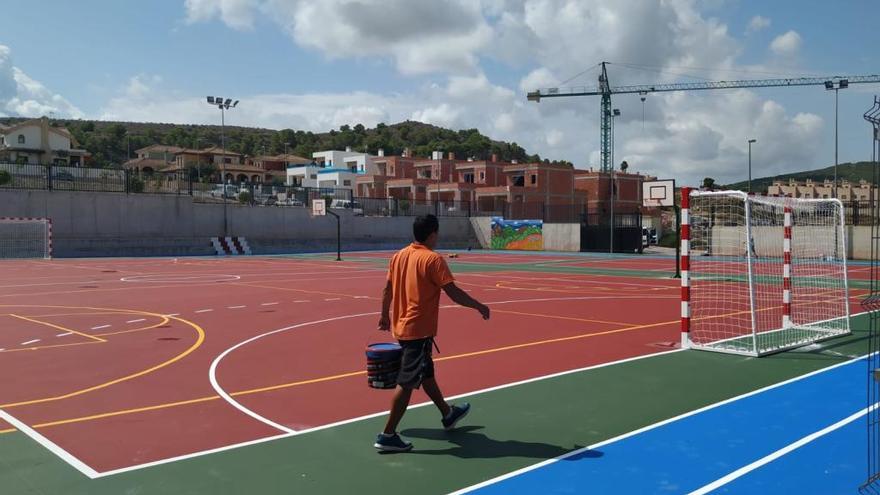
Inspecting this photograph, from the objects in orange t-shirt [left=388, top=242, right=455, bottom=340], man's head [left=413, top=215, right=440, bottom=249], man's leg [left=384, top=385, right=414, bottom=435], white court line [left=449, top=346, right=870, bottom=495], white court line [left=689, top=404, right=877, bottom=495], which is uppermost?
man's head [left=413, top=215, right=440, bottom=249]

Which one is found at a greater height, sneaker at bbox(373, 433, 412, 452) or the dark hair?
the dark hair

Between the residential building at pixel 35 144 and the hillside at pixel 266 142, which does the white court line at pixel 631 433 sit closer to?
the residential building at pixel 35 144

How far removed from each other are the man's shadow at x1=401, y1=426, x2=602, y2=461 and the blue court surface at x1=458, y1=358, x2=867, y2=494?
0.50ft

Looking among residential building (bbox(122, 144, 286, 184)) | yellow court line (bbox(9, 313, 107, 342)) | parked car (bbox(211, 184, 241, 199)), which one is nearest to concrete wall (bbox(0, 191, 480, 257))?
parked car (bbox(211, 184, 241, 199))

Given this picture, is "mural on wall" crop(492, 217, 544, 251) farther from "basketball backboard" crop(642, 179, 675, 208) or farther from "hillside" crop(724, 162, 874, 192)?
"basketball backboard" crop(642, 179, 675, 208)

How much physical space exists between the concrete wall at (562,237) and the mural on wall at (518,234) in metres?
0.78

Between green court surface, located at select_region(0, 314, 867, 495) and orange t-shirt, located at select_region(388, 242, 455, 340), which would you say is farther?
orange t-shirt, located at select_region(388, 242, 455, 340)

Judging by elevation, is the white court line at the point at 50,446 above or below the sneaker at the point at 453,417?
below

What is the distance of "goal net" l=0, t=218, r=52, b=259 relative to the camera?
39.1 meters

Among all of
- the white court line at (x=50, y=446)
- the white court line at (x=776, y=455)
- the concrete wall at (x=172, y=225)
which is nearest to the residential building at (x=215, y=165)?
the concrete wall at (x=172, y=225)

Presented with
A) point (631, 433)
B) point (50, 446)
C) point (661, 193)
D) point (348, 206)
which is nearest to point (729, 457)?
point (631, 433)

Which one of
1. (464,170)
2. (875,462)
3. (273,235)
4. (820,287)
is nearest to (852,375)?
(875,462)

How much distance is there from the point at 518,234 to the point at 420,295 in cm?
5188

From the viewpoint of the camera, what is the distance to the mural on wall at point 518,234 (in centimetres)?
5569
